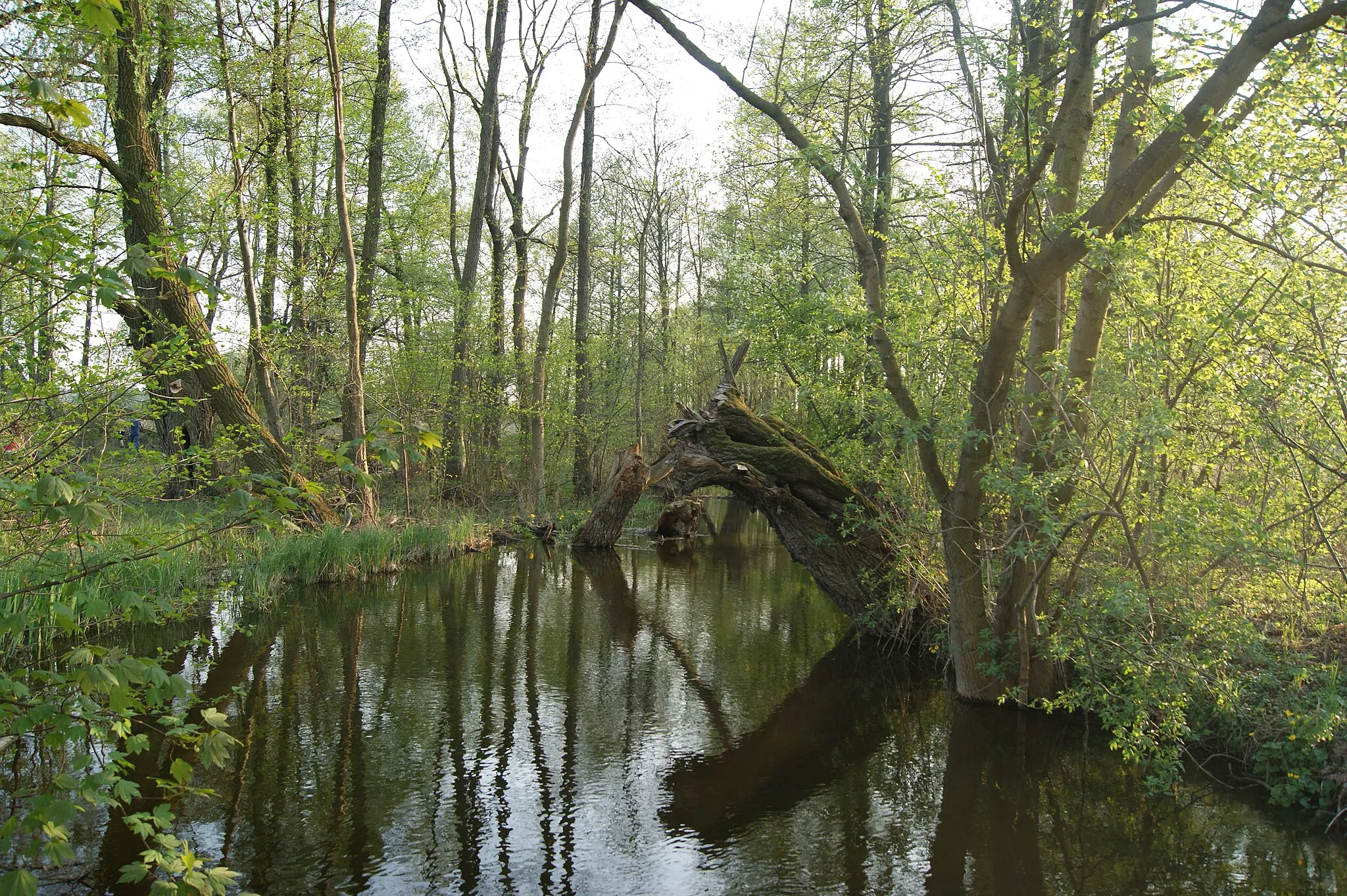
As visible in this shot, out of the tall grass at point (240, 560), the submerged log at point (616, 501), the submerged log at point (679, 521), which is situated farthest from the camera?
the submerged log at point (679, 521)

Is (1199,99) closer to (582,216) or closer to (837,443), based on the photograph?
(837,443)

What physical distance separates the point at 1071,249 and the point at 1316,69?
1.39 metres

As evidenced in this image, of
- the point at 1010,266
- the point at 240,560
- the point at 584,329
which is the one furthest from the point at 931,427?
the point at 584,329

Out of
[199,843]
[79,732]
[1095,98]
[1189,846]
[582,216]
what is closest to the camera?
[79,732]

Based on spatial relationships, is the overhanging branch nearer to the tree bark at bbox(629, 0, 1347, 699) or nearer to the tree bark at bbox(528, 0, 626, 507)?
the tree bark at bbox(629, 0, 1347, 699)

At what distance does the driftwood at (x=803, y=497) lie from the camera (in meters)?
8.12

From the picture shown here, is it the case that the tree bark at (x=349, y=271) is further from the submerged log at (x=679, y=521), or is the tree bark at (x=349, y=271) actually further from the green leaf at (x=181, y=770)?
the green leaf at (x=181, y=770)

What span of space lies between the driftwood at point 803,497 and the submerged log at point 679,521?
696 centimetres

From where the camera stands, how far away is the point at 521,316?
17.7 metres

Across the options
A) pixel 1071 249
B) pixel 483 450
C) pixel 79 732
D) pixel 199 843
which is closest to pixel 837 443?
pixel 1071 249

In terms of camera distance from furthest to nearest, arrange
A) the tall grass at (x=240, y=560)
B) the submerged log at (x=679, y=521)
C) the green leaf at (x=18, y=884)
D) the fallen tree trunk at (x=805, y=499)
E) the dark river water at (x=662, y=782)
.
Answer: the submerged log at (x=679, y=521) < the fallen tree trunk at (x=805, y=499) < the tall grass at (x=240, y=560) < the dark river water at (x=662, y=782) < the green leaf at (x=18, y=884)

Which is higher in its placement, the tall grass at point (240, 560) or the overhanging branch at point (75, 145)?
the overhanging branch at point (75, 145)

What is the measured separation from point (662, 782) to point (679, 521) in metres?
11.0

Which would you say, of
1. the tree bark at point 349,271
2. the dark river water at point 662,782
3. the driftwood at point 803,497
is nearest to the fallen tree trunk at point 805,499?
the driftwood at point 803,497
